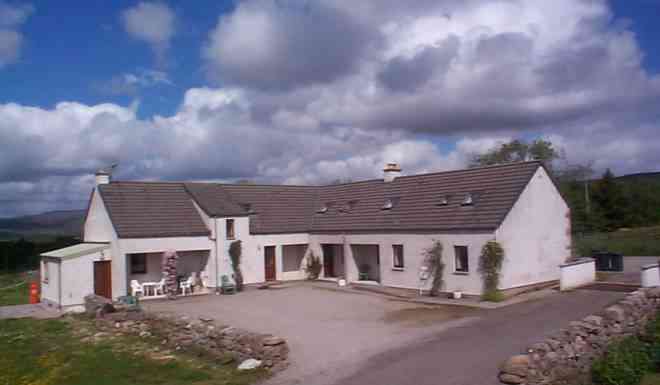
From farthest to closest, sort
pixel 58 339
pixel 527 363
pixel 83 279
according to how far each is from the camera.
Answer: pixel 83 279 < pixel 58 339 < pixel 527 363

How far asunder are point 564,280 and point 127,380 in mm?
17715

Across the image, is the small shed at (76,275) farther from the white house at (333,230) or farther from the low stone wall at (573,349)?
the low stone wall at (573,349)

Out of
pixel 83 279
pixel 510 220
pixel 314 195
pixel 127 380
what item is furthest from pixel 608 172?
pixel 127 380

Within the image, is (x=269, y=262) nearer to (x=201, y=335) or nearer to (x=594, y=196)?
(x=201, y=335)

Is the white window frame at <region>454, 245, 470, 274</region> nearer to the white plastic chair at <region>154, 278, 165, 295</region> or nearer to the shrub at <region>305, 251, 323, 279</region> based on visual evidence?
the shrub at <region>305, 251, 323, 279</region>

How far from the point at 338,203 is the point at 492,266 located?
12956 mm

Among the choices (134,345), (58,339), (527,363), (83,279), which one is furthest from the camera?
(83,279)

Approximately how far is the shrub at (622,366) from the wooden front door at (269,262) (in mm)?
21845

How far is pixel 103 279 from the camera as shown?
2631 centimetres

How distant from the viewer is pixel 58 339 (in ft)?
60.0

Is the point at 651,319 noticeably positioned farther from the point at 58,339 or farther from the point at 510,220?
the point at 58,339

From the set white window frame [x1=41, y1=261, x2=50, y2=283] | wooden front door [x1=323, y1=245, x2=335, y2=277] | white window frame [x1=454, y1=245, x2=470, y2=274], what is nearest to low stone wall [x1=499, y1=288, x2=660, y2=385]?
white window frame [x1=454, y1=245, x2=470, y2=274]

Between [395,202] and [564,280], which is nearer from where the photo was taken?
A: [564,280]

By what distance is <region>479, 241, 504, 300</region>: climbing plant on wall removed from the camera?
73.2ft
